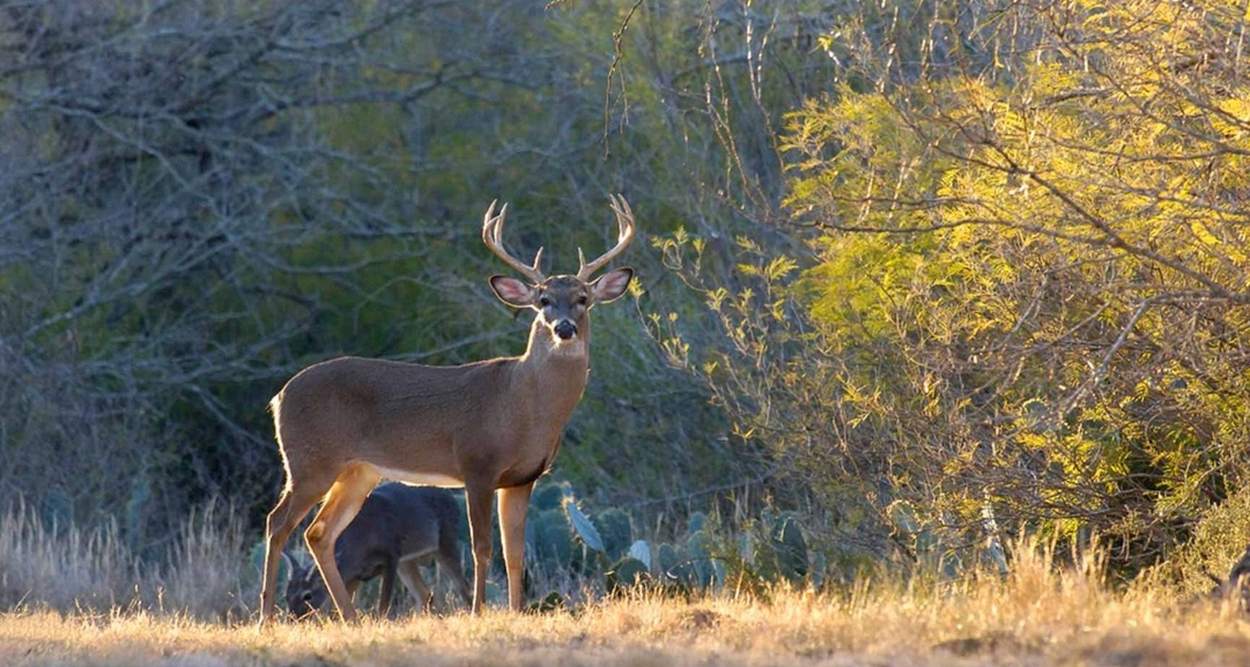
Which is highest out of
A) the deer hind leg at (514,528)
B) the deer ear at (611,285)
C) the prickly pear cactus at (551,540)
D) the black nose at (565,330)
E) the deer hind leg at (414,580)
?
the deer ear at (611,285)

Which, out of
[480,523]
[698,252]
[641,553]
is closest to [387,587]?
[641,553]

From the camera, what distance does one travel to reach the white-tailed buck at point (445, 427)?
454 inches

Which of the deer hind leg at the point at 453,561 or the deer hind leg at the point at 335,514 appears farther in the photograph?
the deer hind leg at the point at 453,561

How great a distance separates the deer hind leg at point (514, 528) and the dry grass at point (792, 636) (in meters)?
2.12

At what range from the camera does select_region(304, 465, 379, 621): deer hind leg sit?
1193cm

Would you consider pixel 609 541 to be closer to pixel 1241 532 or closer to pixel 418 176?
pixel 1241 532

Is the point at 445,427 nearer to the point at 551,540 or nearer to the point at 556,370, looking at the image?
the point at 556,370

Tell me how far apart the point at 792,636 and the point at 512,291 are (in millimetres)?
5324

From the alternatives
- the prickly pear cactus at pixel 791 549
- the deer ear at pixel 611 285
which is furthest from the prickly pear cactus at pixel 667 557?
the deer ear at pixel 611 285

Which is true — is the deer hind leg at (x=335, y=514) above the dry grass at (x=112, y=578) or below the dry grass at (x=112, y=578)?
above

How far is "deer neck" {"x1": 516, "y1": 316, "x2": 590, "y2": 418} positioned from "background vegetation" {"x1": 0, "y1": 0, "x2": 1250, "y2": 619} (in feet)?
3.95

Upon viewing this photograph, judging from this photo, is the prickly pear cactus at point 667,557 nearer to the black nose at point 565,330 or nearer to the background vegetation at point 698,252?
the background vegetation at point 698,252

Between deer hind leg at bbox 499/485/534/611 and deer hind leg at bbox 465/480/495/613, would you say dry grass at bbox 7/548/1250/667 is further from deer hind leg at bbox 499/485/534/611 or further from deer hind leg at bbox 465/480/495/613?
deer hind leg at bbox 499/485/534/611

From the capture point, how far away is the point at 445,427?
38.6ft
